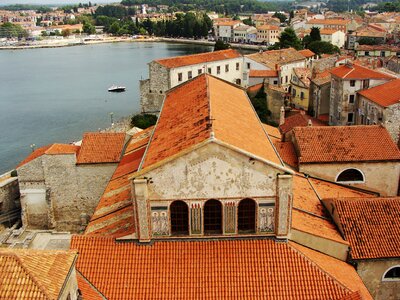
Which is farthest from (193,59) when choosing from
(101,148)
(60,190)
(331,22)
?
(331,22)

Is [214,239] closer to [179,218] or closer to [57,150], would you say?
[179,218]

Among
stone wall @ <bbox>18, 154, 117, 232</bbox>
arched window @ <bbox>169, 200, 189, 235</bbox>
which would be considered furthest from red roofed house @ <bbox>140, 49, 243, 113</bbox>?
arched window @ <bbox>169, 200, 189, 235</bbox>

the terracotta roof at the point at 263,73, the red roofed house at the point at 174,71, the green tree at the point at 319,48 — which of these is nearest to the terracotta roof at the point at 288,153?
the red roofed house at the point at 174,71

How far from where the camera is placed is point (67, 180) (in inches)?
1009

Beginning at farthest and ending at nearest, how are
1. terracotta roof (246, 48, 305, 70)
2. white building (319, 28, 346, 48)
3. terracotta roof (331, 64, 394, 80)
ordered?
white building (319, 28, 346, 48)
terracotta roof (246, 48, 305, 70)
terracotta roof (331, 64, 394, 80)

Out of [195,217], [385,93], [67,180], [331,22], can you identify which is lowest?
[67,180]

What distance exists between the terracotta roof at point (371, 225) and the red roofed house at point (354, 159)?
13.7 ft

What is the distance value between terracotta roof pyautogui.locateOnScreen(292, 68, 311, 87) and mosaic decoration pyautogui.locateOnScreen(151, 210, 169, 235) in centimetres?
3607

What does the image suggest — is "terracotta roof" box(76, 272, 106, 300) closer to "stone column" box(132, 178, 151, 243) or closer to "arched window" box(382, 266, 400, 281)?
"stone column" box(132, 178, 151, 243)

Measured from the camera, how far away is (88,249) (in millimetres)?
14453

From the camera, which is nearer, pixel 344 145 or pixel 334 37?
pixel 344 145

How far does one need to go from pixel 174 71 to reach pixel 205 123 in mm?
31115

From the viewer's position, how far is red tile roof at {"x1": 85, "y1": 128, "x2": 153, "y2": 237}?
15727 mm

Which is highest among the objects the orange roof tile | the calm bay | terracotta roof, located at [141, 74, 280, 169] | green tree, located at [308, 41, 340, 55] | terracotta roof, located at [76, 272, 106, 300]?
terracotta roof, located at [141, 74, 280, 169]
